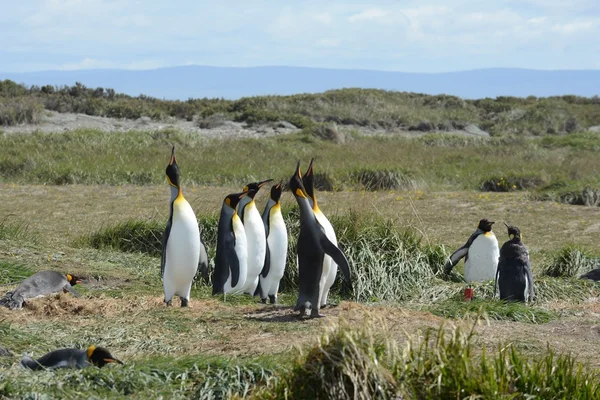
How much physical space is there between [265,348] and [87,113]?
88.8 feet

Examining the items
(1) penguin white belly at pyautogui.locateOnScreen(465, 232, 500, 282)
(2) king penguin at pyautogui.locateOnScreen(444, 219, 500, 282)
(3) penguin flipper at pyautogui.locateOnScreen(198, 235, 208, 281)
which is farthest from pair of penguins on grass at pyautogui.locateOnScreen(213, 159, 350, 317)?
(1) penguin white belly at pyautogui.locateOnScreen(465, 232, 500, 282)

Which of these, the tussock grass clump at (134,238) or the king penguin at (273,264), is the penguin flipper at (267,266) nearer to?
the king penguin at (273,264)

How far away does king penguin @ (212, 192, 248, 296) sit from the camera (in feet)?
27.3

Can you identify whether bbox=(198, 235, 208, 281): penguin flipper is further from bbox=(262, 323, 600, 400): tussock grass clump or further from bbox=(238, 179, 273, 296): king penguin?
bbox=(262, 323, 600, 400): tussock grass clump

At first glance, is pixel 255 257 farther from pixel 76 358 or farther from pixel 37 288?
pixel 76 358

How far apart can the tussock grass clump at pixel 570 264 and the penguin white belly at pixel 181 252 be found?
4.51 metres

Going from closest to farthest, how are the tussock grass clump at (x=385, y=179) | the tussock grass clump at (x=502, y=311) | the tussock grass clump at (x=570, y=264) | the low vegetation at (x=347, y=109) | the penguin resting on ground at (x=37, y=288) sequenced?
the penguin resting on ground at (x=37, y=288) → the tussock grass clump at (x=502, y=311) → the tussock grass clump at (x=570, y=264) → the tussock grass clump at (x=385, y=179) → the low vegetation at (x=347, y=109)

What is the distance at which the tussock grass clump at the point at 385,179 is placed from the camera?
55.6 ft

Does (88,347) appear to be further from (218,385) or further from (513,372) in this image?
(513,372)

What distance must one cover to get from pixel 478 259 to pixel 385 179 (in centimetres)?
700

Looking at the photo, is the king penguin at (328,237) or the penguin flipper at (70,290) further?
the penguin flipper at (70,290)

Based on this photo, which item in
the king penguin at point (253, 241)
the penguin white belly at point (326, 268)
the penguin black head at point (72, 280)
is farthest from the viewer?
the king penguin at point (253, 241)

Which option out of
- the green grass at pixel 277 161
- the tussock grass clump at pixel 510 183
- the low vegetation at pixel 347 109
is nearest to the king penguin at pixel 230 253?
the green grass at pixel 277 161

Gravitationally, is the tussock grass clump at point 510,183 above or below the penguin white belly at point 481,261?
above
